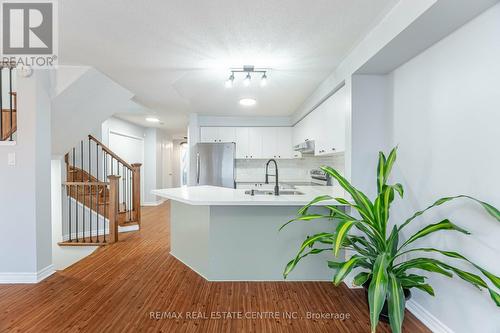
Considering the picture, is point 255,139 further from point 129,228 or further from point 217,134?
point 129,228

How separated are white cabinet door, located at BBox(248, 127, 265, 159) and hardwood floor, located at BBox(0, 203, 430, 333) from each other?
2.97 meters

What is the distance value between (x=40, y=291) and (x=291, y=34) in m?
3.27

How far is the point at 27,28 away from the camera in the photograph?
204 cm

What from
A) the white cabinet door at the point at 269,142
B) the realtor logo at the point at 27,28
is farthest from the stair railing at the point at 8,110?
the white cabinet door at the point at 269,142

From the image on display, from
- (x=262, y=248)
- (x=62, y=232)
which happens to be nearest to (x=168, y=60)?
(x=262, y=248)

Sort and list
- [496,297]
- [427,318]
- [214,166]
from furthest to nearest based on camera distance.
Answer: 1. [214,166]
2. [427,318]
3. [496,297]

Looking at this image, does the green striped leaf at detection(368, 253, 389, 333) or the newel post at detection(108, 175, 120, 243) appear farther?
the newel post at detection(108, 175, 120, 243)

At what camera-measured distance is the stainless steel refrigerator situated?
5105mm

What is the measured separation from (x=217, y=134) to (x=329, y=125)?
2809mm

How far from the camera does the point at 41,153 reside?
103 inches

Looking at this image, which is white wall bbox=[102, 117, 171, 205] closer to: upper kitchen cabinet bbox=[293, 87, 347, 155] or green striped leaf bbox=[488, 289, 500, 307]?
upper kitchen cabinet bbox=[293, 87, 347, 155]

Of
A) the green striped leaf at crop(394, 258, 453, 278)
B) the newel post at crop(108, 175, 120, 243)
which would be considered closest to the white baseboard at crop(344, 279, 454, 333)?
the green striped leaf at crop(394, 258, 453, 278)

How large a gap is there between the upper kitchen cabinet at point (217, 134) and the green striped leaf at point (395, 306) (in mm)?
4283

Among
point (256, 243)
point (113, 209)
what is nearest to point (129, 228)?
point (113, 209)
